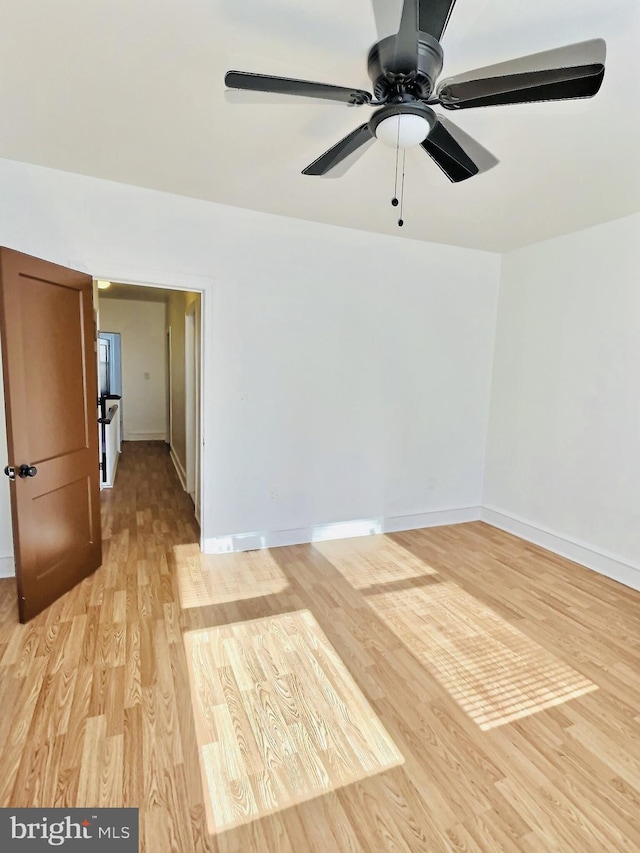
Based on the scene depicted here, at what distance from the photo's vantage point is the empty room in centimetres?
148

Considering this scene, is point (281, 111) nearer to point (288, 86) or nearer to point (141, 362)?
point (288, 86)

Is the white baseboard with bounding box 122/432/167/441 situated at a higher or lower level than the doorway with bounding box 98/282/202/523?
lower

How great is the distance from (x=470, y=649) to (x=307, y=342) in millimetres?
2498

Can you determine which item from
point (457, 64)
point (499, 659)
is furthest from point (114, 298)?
point (499, 659)

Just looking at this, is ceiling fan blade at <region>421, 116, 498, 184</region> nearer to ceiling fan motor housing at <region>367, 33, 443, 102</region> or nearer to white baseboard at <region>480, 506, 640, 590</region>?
ceiling fan motor housing at <region>367, 33, 443, 102</region>

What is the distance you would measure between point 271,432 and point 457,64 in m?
2.58

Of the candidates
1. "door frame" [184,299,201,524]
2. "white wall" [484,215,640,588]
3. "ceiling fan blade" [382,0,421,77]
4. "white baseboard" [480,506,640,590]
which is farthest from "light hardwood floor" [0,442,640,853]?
"ceiling fan blade" [382,0,421,77]

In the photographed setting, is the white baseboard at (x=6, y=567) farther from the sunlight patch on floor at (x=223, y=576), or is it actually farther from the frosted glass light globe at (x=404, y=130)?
the frosted glass light globe at (x=404, y=130)

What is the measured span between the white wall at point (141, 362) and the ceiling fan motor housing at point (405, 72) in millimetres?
7071

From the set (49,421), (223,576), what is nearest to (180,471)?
(223,576)

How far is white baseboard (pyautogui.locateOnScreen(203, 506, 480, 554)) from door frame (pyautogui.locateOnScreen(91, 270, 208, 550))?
0.23 metres

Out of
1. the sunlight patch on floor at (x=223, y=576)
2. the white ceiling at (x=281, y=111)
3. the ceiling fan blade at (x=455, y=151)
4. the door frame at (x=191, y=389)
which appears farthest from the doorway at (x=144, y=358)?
the ceiling fan blade at (x=455, y=151)

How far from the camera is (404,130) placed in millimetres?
1534

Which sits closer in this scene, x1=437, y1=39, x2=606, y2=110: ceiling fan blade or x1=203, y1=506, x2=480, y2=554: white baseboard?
x1=437, y1=39, x2=606, y2=110: ceiling fan blade
